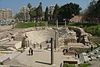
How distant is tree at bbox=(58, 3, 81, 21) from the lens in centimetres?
6122

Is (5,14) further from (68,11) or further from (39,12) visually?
(68,11)

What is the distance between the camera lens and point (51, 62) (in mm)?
18641

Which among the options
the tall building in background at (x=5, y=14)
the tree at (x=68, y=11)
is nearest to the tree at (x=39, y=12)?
the tree at (x=68, y=11)

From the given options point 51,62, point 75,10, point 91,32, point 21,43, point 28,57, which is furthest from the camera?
point 75,10

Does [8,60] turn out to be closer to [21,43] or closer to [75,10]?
[21,43]

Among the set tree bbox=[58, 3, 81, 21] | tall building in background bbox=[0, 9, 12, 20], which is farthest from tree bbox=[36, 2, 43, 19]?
tall building in background bbox=[0, 9, 12, 20]

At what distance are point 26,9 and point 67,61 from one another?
65.6 meters

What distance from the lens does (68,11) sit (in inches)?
2404

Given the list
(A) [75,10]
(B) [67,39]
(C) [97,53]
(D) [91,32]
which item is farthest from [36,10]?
(C) [97,53]

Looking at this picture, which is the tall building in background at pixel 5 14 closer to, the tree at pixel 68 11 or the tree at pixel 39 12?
the tree at pixel 39 12

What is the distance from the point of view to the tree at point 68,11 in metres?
61.2

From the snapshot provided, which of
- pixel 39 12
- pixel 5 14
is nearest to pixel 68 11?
pixel 39 12

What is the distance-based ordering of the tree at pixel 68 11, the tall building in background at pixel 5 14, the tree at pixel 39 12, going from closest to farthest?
the tree at pixel 68 11, the tree at pixel 39 12, the tall building in background at pixel 5 14

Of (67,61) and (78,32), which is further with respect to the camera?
(78,32)
